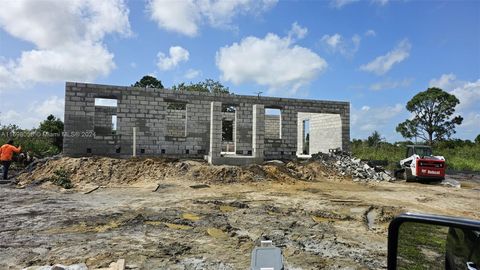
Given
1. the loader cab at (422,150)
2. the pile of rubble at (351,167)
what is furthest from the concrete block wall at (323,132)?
the loader cab at (422,150)

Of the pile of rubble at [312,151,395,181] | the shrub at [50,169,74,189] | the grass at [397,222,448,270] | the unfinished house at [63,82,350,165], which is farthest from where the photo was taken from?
the pile of rubble at [312,151,395,181]

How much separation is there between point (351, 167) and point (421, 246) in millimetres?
14918

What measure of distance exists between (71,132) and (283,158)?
966 cm

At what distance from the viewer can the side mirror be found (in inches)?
50.5

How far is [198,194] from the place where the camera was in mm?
10164

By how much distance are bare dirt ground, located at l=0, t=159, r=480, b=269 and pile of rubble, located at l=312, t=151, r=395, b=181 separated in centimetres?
288

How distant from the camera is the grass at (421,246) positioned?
1.45m

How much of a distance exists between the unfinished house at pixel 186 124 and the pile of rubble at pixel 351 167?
4.31ft

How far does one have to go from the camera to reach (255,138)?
1465 centimetres

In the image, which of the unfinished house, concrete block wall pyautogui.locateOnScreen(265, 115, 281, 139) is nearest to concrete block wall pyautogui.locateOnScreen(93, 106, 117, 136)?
the unfinished house

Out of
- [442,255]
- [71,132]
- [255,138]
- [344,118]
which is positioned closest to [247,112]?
[255,138]

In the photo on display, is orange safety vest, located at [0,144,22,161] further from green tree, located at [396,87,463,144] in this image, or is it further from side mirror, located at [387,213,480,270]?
green tree, located at [396,87,463,144]

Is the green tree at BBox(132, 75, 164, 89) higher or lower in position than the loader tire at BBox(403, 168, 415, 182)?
higher

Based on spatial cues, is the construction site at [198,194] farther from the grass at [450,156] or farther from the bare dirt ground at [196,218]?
the grass at [450,156]
